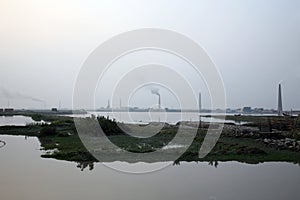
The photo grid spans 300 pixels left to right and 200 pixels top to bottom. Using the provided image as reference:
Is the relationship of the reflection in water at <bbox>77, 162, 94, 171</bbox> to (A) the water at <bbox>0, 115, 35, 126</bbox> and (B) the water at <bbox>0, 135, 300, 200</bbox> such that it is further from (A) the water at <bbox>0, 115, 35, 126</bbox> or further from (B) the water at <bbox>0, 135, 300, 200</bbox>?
(A) the water at <bbox>0, 115, 35, 126</bbox>

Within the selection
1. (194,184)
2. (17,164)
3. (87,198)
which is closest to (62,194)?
(87,198)

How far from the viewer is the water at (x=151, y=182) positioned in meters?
7.74

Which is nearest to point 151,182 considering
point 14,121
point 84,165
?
point 84,165

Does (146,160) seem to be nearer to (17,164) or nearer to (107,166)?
(107,166)

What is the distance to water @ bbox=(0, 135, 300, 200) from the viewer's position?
305 inches

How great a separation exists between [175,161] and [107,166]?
8.03 feet

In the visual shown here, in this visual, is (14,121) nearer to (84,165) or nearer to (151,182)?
(84,165)

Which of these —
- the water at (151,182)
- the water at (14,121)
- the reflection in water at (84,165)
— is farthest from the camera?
the water at (14,121)

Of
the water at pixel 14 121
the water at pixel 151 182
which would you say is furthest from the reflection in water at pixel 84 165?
the water at pixel 14 121

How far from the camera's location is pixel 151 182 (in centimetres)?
927

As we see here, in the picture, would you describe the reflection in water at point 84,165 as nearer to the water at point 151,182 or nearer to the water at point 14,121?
the water at point 151,182

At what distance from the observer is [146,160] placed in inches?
484

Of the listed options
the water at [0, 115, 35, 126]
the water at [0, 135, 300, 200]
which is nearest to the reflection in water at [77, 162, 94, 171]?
the water at [0, 135, 300, 200]

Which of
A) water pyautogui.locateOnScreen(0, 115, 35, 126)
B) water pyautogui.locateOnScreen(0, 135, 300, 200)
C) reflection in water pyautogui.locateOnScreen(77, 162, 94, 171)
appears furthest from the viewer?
water pyautogui.locateOnScreen(0, 115, 35, 126)
